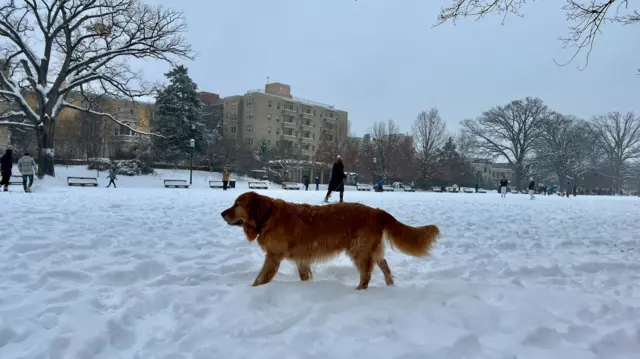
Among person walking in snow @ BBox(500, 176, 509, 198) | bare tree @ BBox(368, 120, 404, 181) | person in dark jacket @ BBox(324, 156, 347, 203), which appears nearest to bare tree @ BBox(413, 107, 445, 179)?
bare tree @ BBox(368, 120, 404, 181)

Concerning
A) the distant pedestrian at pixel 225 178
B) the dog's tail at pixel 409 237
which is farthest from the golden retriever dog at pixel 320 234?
the distant pedestrian at pixel 225 178

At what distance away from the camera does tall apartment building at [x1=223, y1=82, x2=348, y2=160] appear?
259 ft

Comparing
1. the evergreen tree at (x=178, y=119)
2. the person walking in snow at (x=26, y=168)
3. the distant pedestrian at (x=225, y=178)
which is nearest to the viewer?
the person walking in snow at (x=26, y=168)

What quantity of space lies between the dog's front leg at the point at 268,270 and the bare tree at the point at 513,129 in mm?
63126

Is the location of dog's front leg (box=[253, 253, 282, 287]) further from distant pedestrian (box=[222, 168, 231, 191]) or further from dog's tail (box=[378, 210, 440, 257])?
distant pedestrian (box=[222, 168, 231, 191])

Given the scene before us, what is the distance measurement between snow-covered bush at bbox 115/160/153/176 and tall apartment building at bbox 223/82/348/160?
34327mm

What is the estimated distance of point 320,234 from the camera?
4297 millimetres

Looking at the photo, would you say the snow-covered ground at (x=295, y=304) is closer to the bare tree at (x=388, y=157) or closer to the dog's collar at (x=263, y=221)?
the dog's collar at (x=263, y=221)

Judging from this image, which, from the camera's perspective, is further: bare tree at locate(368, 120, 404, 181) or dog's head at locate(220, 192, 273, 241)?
bare tree at locate(368, 120, 404, 181)

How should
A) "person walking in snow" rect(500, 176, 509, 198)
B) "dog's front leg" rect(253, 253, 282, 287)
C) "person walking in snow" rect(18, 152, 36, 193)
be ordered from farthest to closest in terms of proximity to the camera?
"person walking in snow" rect(500, 176, 509, 198) < "person walking in snow" rect(18, 152, 36, 193) < "dog's front leg" rect(253, 253, 282, 287)

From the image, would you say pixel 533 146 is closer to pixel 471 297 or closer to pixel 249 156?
pixel 249 156

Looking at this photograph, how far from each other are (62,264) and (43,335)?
7.06 ft

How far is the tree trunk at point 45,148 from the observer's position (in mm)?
26469

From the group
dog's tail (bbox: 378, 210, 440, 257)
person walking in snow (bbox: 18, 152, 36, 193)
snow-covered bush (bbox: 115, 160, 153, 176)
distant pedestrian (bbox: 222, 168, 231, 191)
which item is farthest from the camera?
snow-covered bush (bbox: 115, 160, 153, 176)
